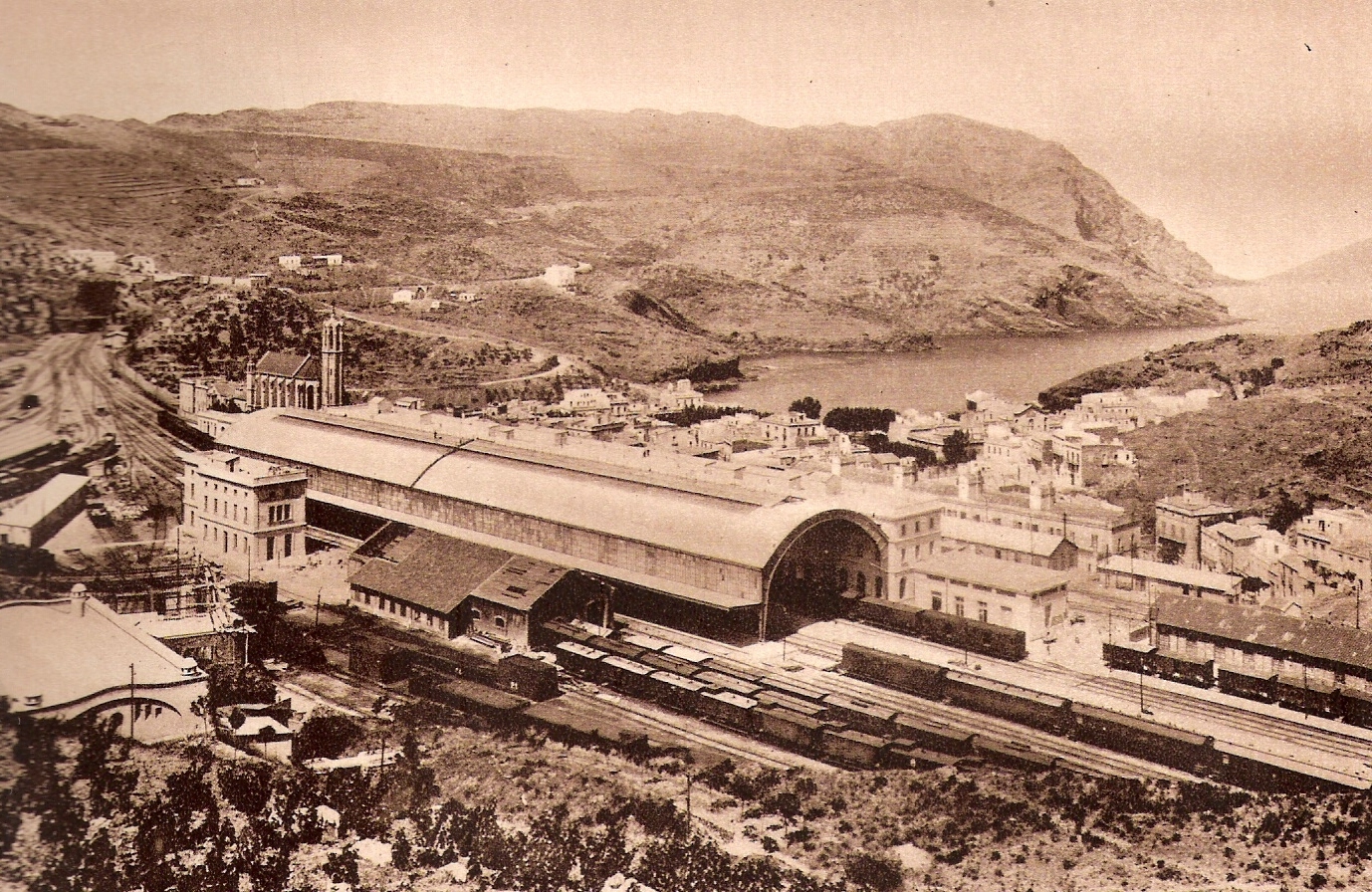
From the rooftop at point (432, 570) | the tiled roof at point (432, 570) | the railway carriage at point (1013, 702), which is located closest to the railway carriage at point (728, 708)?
the railway carriage at point (1013, 702)

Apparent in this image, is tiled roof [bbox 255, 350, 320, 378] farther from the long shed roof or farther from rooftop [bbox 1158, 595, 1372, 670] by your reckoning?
rooftop [bbox 1158, 595, 1372, 670]

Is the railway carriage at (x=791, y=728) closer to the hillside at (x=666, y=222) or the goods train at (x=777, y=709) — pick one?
the goods train at (x=777, y=709)

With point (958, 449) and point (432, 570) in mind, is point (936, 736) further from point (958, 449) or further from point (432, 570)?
point (958, 449)

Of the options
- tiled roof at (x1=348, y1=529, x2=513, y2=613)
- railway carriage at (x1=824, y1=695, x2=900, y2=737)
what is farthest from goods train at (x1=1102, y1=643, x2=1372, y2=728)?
tiled roof at (x1=348, y1=529, x2=513, y2=613)

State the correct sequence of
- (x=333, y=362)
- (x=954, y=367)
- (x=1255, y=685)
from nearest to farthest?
(x=1255, y=685)
(x=333, y=362)
(x=954, y=367)

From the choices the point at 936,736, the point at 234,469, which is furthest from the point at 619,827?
the point at 234,469

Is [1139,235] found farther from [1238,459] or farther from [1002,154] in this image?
[1238,459]
